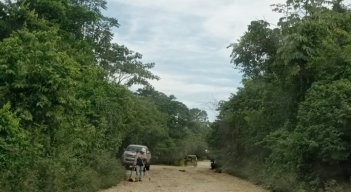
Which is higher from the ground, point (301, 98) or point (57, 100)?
point (301, 98)

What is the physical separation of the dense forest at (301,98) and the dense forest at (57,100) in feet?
25.1

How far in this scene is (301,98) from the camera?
2469 cm

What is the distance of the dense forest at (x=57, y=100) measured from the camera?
14500 mm

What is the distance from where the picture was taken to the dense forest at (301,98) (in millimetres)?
18469

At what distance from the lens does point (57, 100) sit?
1698cm

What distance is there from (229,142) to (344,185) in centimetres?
2305

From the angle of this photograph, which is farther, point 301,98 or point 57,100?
point 301,98

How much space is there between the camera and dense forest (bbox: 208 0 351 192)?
1847 centimetres

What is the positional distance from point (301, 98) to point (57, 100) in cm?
1246

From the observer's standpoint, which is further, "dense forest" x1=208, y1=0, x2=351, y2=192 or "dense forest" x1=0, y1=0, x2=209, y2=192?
"dense forest" x1=208, y1=0, x2=351, y2=192

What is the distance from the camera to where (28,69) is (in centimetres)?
1638

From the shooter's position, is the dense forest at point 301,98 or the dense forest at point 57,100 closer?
the dense forest at point 57,100

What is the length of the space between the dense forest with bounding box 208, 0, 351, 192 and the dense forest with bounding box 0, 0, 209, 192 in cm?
766

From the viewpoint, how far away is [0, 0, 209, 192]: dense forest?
571 inches
